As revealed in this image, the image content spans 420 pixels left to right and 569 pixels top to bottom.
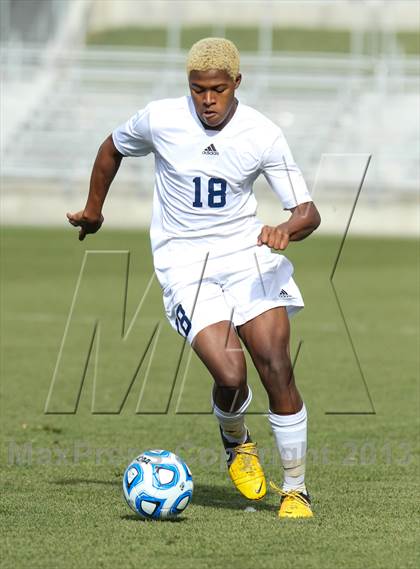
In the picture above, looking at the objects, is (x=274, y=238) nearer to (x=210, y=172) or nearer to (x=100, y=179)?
(x=210, y=172)

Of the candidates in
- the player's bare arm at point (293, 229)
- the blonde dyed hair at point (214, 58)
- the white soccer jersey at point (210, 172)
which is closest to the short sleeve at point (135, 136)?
the white soccer jersey at point (210, 172)

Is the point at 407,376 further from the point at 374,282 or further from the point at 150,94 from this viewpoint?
the point at 150,94

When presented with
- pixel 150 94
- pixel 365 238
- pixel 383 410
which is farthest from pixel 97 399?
pixel 150 94

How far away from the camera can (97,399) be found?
35.2ft

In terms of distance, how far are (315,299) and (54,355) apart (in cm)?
620

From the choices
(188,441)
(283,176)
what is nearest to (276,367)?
(283,176)

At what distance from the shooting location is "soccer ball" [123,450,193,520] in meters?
6.17

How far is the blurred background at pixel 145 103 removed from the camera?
32.8m

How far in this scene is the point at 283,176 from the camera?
6.41 meters

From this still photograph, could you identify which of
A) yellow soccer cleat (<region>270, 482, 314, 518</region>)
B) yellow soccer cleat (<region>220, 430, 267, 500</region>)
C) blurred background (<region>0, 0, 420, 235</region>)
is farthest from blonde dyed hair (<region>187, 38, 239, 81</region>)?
blurred background (<region>0, 0, 420, 235</region>)

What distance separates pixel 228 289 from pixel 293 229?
0.54 meters

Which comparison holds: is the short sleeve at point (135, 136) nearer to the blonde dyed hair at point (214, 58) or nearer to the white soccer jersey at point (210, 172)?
the white soccer jersey at point (210, 172)

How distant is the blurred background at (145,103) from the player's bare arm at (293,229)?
2058 cm

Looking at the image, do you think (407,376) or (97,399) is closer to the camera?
(97,399)
